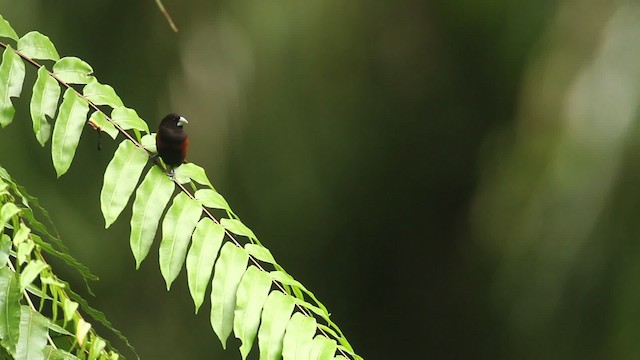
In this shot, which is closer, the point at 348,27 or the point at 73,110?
the point at 73,110

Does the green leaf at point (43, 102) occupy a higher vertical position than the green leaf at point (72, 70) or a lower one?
lower

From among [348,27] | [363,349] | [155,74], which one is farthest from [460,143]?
[155,74]

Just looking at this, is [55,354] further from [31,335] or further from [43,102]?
[43,102]

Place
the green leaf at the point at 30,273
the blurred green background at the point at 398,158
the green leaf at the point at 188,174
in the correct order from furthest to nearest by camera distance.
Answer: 1. the blurred green background at the point at 398,158
2. the green leaf at the point at 188,174
3. the green leaf at the point at 30,273

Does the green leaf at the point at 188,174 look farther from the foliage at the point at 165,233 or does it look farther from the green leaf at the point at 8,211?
the green leaf at the point at 8,211

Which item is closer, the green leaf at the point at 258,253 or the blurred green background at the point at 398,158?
the green leaf at the point at 258,253

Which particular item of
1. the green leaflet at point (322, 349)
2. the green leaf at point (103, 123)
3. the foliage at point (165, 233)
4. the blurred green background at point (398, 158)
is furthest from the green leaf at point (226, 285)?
the blurred green background at point (398, 158)

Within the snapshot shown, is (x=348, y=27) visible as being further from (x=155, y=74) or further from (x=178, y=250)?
(x=178, y=250)
